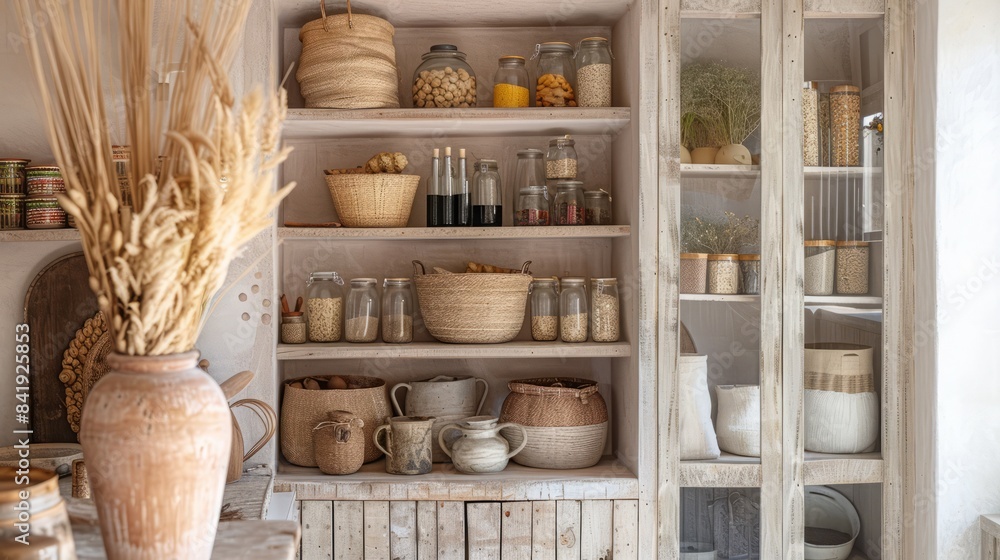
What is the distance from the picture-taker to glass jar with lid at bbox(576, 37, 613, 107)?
244cm

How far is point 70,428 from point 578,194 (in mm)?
1658

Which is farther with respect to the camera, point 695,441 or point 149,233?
point 695,441

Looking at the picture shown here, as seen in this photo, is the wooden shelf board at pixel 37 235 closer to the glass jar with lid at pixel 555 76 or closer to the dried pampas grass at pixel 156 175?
the glass jar with lid at pixel 555 76

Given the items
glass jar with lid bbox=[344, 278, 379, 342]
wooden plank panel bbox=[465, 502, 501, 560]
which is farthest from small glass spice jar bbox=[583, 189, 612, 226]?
wooden plank panel bbox=[465, 502, 501, 560]

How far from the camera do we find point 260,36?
7.64ft

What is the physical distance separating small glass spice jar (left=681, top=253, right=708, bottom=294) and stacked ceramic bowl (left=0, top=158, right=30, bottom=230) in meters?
1.88

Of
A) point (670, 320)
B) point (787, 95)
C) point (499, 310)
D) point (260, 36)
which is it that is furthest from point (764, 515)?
point (260, 36)

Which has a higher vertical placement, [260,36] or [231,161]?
[260,36]

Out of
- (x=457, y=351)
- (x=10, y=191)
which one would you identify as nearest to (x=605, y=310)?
(x=457, y=351)

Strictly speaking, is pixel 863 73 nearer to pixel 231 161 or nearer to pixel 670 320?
pixel 670 320

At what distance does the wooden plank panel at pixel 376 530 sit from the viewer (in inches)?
90.4

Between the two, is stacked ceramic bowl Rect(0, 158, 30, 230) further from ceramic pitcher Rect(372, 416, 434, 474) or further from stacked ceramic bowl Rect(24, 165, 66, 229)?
ceramic pitcher Rect(372, 416, 434, 474)

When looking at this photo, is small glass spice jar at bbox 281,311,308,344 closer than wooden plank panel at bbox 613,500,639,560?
No

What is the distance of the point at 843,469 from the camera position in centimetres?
234
